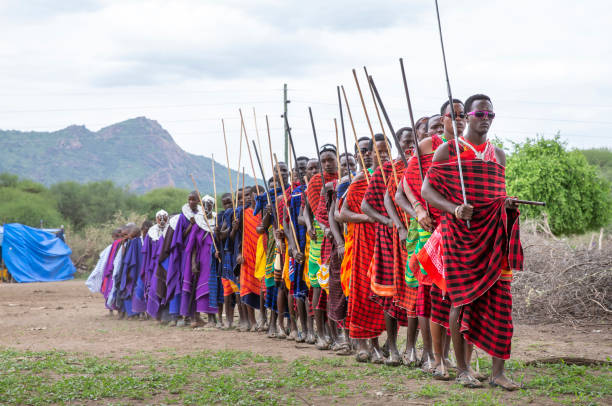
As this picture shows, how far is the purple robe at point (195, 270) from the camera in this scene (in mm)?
11102

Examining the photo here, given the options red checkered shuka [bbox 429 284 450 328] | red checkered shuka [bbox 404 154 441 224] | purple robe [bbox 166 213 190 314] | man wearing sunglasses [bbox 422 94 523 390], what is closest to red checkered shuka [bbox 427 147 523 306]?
man wearing sunglasses [bbox 422 94 523 390]

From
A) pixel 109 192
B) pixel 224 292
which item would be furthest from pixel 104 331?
pixel 109 192

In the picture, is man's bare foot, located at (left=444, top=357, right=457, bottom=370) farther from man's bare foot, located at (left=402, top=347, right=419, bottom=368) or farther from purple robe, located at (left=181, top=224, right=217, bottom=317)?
purple robe, located at (left=181, top=224, right=217, bottom=317)

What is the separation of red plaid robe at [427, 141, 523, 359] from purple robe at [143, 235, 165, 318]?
7625 millimetres

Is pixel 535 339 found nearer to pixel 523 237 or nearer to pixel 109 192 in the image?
pixel 523 237

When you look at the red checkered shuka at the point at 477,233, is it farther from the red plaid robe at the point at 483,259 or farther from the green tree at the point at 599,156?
the green tree at the point at 599,156

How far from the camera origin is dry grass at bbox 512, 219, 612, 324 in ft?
31.4

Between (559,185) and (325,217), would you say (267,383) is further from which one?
(559,185)

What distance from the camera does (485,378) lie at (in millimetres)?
5379

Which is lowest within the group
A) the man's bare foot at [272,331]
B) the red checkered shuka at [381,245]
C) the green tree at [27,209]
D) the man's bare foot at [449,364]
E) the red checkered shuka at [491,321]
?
the man's bare foot at [272,331]

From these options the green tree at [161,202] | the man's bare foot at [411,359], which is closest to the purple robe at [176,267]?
the man's bare foot at [411,359]

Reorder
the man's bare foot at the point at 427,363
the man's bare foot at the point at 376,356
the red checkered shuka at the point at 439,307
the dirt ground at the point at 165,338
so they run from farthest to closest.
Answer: the dirt ground at the point at 165,338, the man's bare foot at the point at 376,356, the man's bare foot at the point at 427,363, the red checkered shuka at the point at 439,307

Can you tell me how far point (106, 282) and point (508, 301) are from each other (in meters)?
11.2

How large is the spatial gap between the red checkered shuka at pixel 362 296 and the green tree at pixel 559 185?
57.5ft
